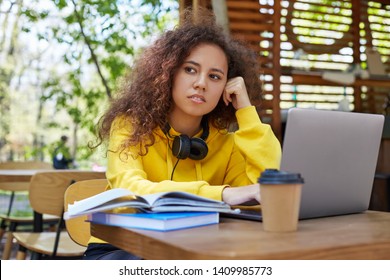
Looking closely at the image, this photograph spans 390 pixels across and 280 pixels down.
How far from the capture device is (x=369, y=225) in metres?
1.37

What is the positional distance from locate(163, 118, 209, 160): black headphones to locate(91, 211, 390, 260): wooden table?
20.5 inches

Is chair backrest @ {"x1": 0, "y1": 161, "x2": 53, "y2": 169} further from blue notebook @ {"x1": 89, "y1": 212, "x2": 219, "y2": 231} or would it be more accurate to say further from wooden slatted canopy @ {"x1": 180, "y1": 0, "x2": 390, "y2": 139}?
blue notebook @ {"x1": 89, "y1": 212, "x2": 219, "y2": 231}

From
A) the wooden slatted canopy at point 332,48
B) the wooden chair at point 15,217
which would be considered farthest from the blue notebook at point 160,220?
the wooden slatted canopy at point 332,48

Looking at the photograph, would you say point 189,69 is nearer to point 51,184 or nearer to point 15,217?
point 51,184

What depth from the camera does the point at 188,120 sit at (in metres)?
2.05

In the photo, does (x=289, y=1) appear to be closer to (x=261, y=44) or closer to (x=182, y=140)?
(x=261, y=44)

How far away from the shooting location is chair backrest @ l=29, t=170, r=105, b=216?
3023mm

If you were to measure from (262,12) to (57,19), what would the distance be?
3011 mm

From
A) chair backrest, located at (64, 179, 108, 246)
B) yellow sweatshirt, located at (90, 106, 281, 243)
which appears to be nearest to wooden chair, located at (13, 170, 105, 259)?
chair backrest, located at (64, 179, 108, 246)

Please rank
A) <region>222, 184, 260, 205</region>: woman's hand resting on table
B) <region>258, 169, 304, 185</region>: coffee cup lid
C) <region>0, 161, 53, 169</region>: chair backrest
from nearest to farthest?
<region>258, 169, 304, 185</region>: coffee cup lid < <region>222, 184, 260, 205</region>: woman's hand resting on table < <region>0, 161, 53, 169</region>: chair backrest

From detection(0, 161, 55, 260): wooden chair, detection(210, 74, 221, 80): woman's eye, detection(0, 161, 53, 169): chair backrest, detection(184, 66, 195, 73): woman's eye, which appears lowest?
detection(0, 161, 55, 260): wooden chair

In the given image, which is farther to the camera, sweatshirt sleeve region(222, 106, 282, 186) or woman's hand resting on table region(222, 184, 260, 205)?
sweatshirt sleeve region(222, 106, 282, 186)

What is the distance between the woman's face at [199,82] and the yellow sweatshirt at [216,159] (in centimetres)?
12
